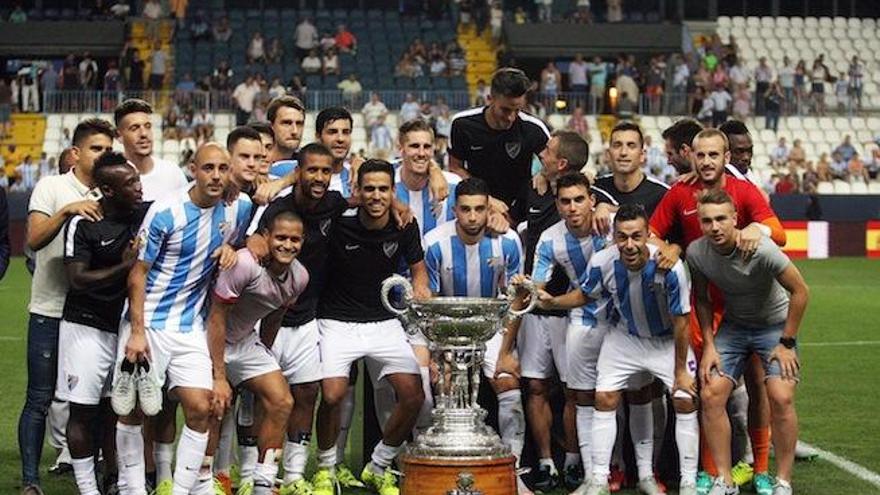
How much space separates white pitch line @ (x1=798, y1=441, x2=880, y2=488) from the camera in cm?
1046

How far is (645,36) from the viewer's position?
44781 mm

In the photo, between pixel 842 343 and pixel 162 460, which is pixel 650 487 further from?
pixel 842 343

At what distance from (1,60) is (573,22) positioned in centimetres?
1425

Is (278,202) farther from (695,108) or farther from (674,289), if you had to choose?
(695,108)

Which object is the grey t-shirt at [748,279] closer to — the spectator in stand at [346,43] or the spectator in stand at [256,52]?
the spectator in stand at [256,52]

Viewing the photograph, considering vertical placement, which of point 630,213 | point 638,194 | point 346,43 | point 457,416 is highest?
point 346,43

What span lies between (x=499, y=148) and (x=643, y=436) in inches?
86.5

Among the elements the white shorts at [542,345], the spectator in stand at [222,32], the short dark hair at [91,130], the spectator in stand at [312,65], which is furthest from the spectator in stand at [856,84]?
the short dark hair at [91,130]

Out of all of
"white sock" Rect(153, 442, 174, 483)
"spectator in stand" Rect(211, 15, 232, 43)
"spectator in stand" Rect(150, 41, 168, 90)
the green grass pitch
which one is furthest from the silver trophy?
"spectator in stand" Rect(211, 15, 232, 43)

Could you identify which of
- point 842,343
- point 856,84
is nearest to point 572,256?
point 842,343

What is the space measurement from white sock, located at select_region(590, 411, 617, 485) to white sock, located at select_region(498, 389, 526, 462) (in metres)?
0.62

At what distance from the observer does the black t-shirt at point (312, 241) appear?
32.3ft

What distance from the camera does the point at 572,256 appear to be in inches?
403

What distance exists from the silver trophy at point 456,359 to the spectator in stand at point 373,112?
1095 inches
